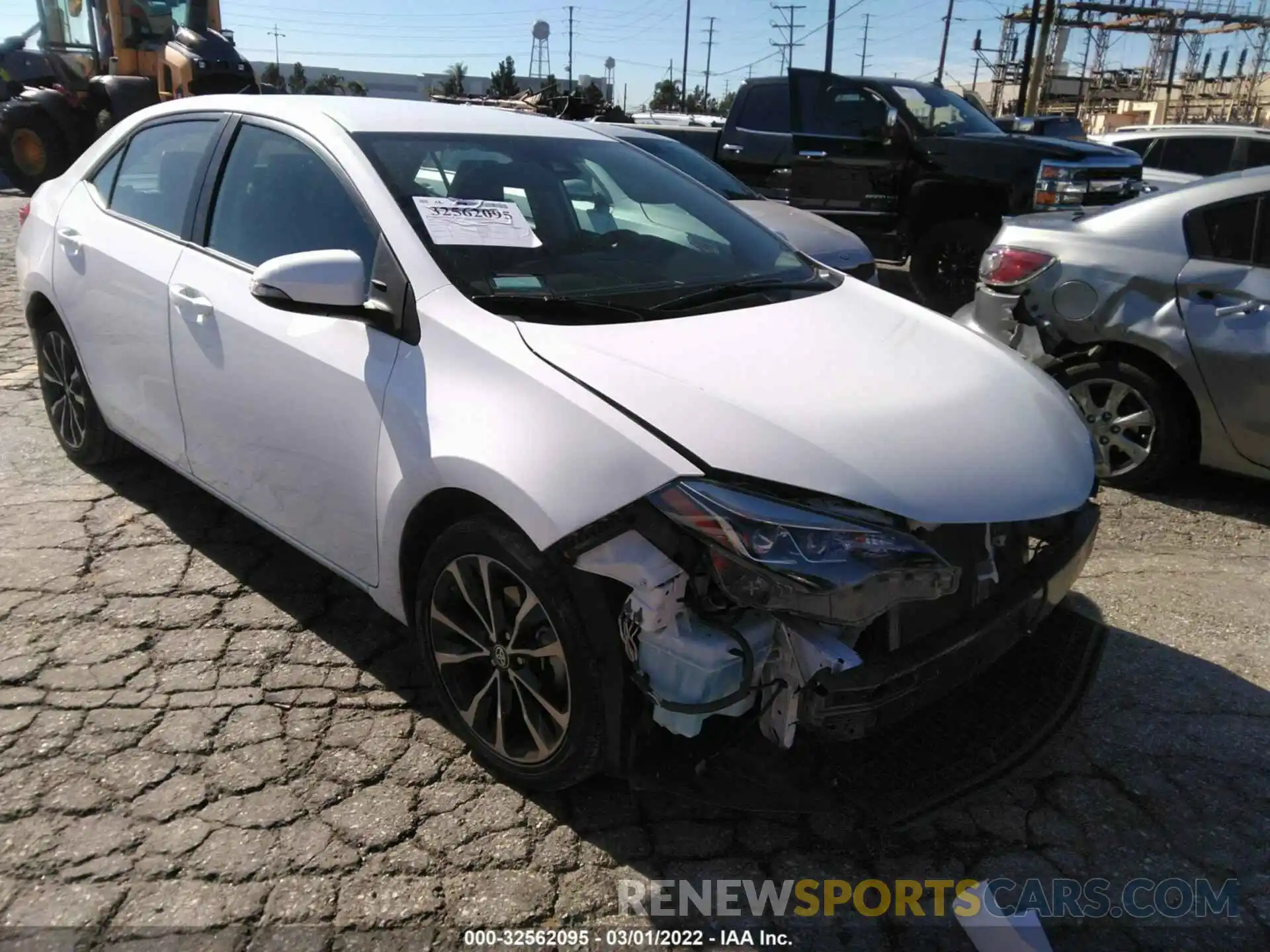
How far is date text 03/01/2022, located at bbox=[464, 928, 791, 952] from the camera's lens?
7.08 feet

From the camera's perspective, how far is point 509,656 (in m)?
2.48

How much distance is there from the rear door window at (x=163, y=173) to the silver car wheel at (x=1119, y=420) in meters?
3.92

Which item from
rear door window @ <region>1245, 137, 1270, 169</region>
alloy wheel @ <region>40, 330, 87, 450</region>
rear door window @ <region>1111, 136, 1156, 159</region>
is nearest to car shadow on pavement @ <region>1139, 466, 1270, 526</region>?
alloy wheel @ <region>40, 330, 87, 450</region>

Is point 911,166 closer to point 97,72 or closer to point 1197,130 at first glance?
point 1197,130

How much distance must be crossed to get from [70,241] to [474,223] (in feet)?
7.22

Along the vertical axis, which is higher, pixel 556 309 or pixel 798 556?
pixel 556 309

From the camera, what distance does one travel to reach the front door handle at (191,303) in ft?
10.5

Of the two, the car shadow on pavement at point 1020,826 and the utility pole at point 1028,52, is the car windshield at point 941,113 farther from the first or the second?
the utility pole at point 1028,52

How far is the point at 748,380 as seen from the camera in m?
2.34

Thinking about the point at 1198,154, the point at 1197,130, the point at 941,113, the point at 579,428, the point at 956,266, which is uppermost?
the point at 941,113

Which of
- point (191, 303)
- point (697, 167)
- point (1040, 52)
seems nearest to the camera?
point (191, 303)

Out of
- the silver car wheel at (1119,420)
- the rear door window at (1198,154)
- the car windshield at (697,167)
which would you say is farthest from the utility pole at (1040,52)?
the silver car wheel at (1119,420)

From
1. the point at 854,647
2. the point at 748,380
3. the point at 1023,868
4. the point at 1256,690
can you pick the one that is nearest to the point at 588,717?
the point at 854,647

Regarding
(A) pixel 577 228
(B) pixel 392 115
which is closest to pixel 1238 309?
(A) pixel 577 228
